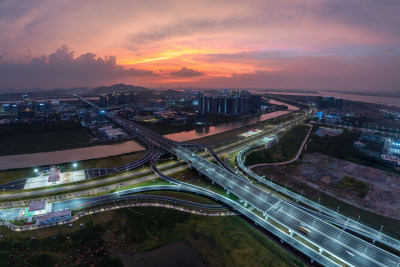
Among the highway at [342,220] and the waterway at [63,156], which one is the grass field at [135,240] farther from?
the waterway at [63,156]

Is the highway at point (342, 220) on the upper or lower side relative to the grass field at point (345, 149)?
lower

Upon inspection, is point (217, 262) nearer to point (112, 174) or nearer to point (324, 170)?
point (112, 174)

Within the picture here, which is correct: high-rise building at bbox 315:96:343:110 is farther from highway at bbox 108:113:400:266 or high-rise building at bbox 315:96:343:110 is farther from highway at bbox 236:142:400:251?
highway at bbox 108:113:400:266

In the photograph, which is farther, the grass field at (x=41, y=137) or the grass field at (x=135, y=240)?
the grass field at (x=41, y=137)

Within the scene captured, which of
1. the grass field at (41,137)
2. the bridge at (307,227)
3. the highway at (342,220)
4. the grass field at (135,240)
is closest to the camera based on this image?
the bridge at (307,227)

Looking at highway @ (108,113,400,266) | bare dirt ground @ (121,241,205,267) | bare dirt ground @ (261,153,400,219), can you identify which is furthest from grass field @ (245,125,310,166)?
bare dirt ground @ (121,241,205,267)

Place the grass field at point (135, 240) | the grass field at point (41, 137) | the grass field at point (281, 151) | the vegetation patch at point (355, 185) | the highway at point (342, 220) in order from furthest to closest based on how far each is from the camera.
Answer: the grass field at point (41, 137)
the grass field at point (281, 151)
the vegetation patch at point (355, 185)
the highway at point (342, 220)
the grass field at point (135, 240)

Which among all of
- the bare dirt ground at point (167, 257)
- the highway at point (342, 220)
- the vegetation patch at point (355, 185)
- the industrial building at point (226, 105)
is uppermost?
the industrial building at point (226, 105)

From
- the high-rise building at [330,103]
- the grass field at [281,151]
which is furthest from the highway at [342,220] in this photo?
the high-rise building at [330,103]
